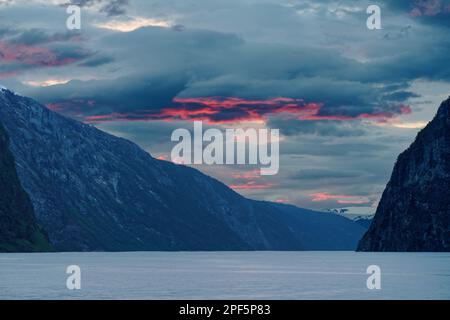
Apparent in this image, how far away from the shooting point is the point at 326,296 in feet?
403

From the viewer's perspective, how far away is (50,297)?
387 feet

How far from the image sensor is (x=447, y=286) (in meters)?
151

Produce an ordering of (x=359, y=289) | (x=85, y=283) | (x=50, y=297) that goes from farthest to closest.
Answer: (x=85, y=283) < (x=359, y=289) < (x=50, y=297)
